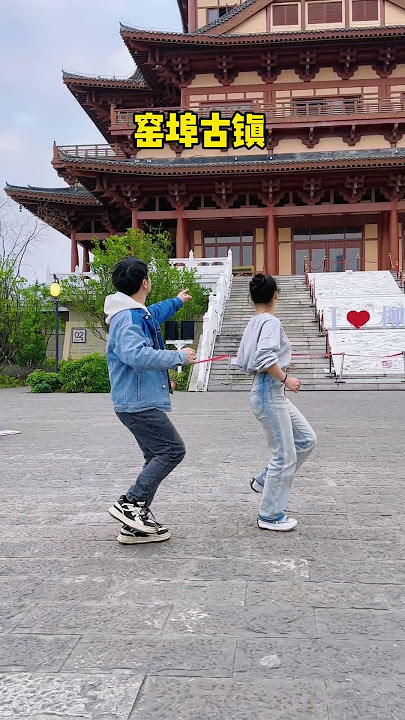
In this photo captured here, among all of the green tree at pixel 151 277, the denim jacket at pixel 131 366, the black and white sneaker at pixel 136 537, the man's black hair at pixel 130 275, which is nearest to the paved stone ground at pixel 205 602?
the black and white sneaker at pixel 136 537

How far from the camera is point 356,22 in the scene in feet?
88.9

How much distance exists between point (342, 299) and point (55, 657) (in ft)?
61.6

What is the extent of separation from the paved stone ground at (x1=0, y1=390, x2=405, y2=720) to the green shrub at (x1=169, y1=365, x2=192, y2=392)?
10.5 meters

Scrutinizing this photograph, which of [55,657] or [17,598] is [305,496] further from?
[55,657]

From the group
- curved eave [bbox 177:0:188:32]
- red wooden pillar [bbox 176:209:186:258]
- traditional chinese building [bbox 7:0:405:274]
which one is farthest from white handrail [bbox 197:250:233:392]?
curved eave [bbox 177:0:188:32]

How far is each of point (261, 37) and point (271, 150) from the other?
4.45 metres

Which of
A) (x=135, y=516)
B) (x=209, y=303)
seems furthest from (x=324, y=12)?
(x=135, y=516)

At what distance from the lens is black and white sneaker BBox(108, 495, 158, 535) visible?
368 cm

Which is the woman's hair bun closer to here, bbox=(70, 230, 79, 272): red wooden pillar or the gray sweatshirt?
the gray sweatshirt

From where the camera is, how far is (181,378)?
54.5ft

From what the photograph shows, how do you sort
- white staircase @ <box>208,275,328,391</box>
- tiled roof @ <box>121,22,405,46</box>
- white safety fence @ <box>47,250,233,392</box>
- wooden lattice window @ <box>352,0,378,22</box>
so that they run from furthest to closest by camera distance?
wooden lattice window @ <box>352,0,378,22</box> < tiled roof @ <box>121,22,405,46</box> < white safety fence @ <box>47,250,233,392</box> < white staircase @ <box>208,275,328,391</box>

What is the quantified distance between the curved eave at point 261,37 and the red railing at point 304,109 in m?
2.34

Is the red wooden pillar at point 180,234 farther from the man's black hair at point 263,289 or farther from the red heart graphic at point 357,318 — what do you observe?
the man's black hair at point 263,289

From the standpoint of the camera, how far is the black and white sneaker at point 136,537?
3.69 m
